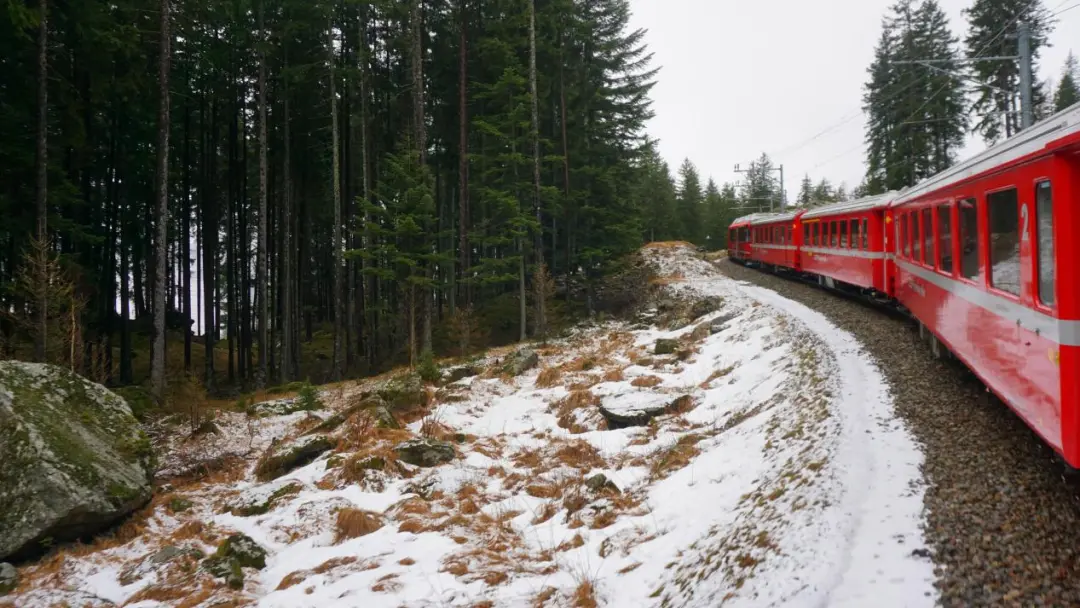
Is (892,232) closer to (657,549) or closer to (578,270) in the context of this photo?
(657,549)

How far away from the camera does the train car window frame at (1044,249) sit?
430cm

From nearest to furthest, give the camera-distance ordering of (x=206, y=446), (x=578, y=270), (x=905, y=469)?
Result: (x=905, y=469) → (x=206, y=446) → (x=578, y=270)

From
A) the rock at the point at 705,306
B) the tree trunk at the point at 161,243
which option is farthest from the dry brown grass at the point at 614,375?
the tree trunk at the point at 161,243

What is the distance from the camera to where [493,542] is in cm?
653

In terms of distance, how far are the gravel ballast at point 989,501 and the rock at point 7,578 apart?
9.23 m

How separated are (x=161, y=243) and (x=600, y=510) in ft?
47.1

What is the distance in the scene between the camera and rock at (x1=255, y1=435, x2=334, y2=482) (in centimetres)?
1014

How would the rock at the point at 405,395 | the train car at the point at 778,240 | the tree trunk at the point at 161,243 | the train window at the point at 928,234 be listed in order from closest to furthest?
the train window at the point at 928,234
the rock at the point at 405,395
the tree trunk at the point at 161,243
the train car at the point at 778,240

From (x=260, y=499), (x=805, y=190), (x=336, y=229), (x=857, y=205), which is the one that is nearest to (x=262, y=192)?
(x=336, y=229)

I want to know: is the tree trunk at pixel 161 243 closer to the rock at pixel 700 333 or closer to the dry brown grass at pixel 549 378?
the dry brown grass at pixel 549 378

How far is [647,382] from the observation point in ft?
38.8

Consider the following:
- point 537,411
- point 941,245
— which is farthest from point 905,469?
point 537,411

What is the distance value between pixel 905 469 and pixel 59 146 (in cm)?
2114

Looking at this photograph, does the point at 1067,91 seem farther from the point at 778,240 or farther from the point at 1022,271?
the point at 1022,271
